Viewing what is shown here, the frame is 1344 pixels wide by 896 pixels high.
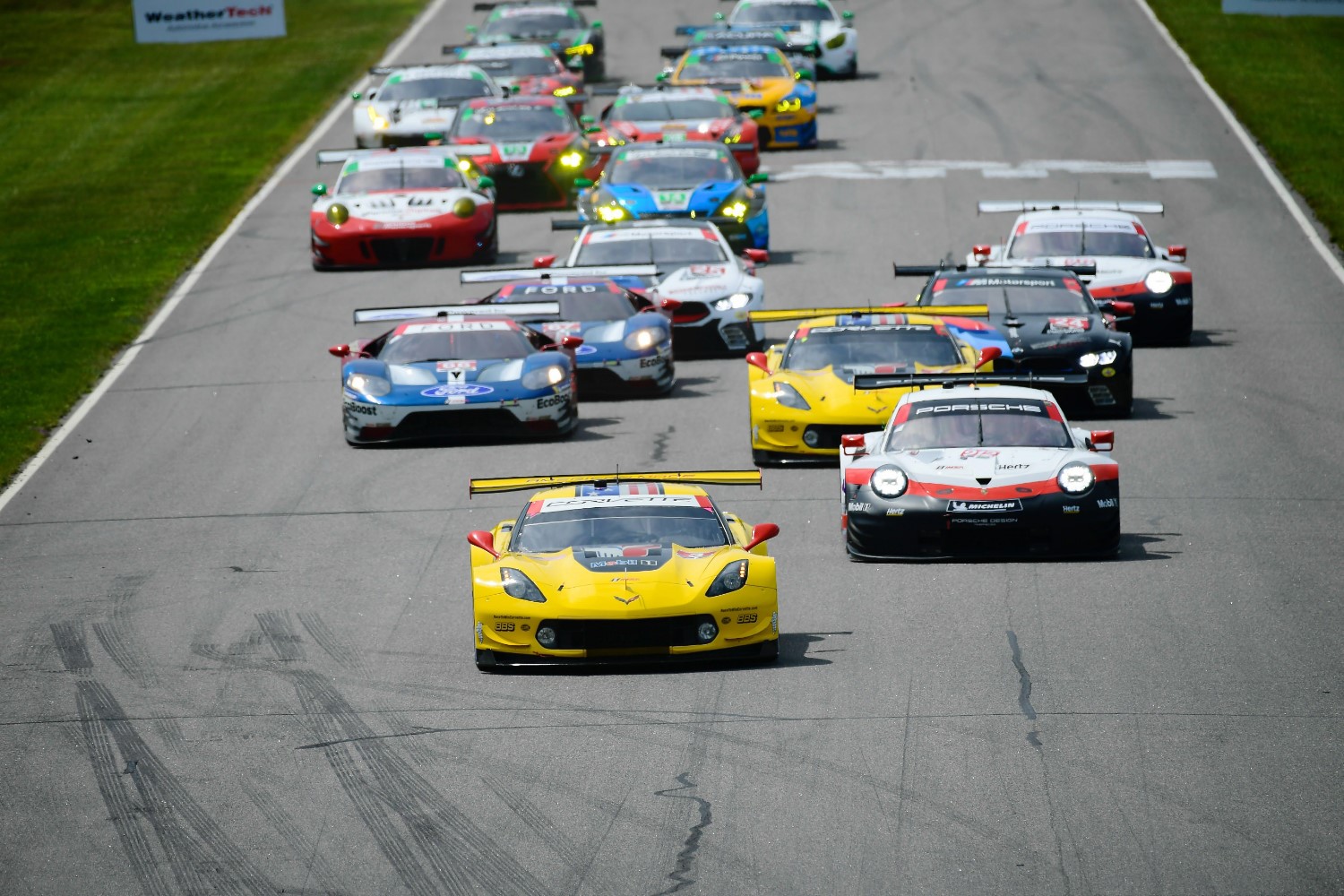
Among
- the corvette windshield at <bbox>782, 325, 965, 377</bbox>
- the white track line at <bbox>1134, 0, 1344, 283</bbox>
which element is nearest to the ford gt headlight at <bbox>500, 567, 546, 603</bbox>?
the corvette windshield at <bbox>782, 325, 965, 377</bbox>

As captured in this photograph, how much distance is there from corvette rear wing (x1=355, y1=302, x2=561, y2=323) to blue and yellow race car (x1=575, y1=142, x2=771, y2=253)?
18.4ft

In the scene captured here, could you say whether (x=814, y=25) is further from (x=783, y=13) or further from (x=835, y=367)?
(x=835, y=367)

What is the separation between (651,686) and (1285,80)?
1326 inches

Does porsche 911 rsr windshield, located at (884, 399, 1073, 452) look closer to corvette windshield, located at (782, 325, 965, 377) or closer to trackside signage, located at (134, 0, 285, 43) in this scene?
corvette windshield, located at (782, 325, 965, 377)

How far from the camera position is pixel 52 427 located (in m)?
22.0

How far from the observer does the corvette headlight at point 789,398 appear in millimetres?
18906

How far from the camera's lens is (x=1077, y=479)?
599 inches

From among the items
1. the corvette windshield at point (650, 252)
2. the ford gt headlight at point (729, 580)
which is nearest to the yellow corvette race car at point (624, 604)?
the ford gt headlight at point (729, 580)

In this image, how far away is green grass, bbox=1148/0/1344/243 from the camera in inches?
1389

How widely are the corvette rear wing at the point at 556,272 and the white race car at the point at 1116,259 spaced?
154 inches

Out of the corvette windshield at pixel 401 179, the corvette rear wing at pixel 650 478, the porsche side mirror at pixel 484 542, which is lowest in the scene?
the corvette windshield at pixel 401 179

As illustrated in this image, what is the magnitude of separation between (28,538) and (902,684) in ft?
26.5

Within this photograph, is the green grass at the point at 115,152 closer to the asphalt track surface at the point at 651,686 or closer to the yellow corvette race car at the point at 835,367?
the asphalt track surface at the point at 651,686

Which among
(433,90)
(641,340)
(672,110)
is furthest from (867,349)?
(433,90)
